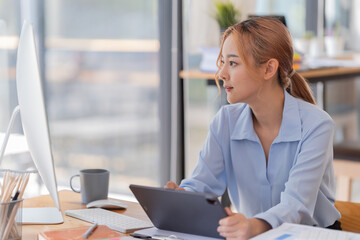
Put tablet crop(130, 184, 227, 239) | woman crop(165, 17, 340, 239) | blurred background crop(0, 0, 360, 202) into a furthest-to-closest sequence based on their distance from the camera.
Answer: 1. blurred background crop(0, 0, 360, 202)
2. woman crop(165, 17, 340, 239)
3. tablet crop(130, 184, 227, 239)

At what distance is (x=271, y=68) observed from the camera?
1.63 meters

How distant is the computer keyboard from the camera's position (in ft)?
4.55

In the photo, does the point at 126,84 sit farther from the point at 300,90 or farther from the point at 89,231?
the point at 89,231

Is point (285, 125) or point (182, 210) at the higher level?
point (285, 125)

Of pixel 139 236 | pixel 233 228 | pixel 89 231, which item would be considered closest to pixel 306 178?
pixel 233 228

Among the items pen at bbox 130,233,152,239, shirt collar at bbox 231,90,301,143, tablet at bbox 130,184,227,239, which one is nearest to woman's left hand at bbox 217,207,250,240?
tablet at bbox 130,184,227,239

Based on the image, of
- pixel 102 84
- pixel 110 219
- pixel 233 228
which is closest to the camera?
pixel 233 228

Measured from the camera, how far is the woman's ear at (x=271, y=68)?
1.62 metres

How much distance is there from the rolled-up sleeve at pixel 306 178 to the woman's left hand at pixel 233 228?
100mm

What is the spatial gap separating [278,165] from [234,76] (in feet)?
0.89

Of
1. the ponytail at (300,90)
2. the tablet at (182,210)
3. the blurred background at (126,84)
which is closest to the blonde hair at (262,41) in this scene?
the ponytail at (300,90)

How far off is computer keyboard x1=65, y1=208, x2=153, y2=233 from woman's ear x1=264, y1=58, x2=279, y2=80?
534mm

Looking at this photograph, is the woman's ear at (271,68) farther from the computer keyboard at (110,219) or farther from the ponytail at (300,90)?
the computer keyboard at (110,219)

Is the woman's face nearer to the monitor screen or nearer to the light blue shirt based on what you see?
the light blue shirt
